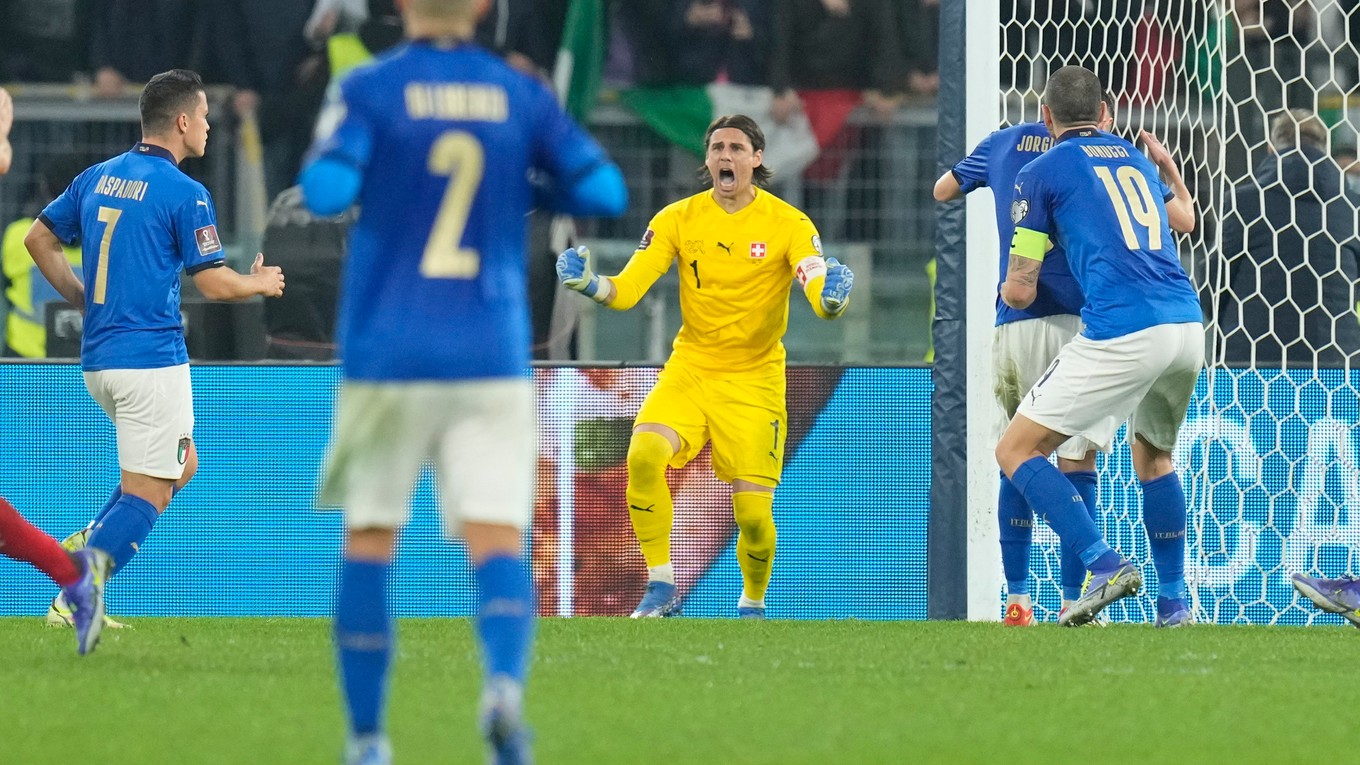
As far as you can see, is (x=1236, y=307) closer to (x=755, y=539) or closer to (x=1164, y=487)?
(x=1164, y=487)

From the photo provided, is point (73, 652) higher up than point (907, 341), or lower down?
lower down

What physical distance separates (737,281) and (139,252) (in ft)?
7.68

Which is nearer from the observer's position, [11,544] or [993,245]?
[11,544]

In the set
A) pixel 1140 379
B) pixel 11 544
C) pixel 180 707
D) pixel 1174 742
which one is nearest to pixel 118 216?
pixel 11 544

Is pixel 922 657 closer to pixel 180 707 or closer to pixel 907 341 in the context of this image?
pixel 180 707

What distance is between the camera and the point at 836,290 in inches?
285

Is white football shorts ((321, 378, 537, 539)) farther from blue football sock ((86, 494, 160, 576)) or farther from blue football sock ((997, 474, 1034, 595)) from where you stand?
blue football sock ((997, 474, 1034, 595))

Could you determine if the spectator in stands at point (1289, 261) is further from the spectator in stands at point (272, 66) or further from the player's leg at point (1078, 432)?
the spectator in stands at point (272, 66)

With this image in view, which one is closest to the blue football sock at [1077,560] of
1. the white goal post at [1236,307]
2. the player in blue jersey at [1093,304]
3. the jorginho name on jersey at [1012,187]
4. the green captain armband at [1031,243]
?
the player in blue jersey at [1093,304]

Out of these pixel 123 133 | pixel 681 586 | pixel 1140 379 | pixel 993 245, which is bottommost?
pixel 681 586

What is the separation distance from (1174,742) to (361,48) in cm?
761

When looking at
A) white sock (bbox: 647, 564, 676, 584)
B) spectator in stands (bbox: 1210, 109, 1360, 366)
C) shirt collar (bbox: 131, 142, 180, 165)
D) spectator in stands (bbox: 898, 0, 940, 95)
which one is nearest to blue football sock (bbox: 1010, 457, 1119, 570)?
white sock (bbox: 647, 564, 676, 584)

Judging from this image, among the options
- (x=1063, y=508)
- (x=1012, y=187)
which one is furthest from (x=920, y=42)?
(x=1063, y=508)

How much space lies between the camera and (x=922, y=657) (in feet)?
19.3
